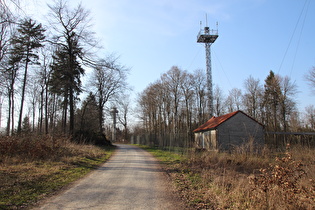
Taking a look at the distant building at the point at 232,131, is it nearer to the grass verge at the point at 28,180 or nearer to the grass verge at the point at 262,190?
the grass verge at the point at 28,180

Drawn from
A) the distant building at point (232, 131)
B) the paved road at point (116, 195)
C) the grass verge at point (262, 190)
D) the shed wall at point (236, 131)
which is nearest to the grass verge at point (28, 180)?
the paved road at point (116, 195)

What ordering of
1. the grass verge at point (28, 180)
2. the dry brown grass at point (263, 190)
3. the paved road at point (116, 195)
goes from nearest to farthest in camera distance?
the dry brown grass at point (263, 190) → the paved road at point (116, 195) → the grass verge at point (28, 180)

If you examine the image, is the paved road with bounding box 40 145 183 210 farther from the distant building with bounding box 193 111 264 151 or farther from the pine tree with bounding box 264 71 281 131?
the pine tree with bounding box 264 71 281 131

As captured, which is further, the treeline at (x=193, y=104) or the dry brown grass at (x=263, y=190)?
the treeline at (x=193, y=104)

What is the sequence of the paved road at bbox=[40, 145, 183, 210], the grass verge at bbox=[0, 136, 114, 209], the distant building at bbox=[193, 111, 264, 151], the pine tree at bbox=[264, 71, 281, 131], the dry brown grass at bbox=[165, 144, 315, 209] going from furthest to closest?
1. the pine tree at bbox=[264, 71, 281, 131]
2. the distant building at bbox=[193, 111, 264, 151]
3. the grass verge at bbox=[0, 136, 114, 209]
4. the paved road at bbox=[40, 145, 183, 210]
5. the dry brown grass at bbox=[165, 144, 315, 209]

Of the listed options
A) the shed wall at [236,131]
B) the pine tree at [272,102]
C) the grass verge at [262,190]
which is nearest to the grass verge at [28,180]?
the grass verge at [262,190]

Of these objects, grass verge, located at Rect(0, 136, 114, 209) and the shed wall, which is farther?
the shed wall

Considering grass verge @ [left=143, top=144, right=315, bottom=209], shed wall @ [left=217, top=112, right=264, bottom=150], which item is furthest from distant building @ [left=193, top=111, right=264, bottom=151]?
grass verge @ [left=143, top=144, right=315, bottom=209]


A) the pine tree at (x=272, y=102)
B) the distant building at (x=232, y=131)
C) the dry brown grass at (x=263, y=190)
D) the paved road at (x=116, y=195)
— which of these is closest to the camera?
the dry brown grass at (x=263, y=190)

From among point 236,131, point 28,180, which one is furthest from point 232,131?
point 28,180

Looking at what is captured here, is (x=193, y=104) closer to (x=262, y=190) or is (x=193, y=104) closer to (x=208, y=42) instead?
(x=208, y=42)

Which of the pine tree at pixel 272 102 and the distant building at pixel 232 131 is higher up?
the pine tree at pixel 272 102

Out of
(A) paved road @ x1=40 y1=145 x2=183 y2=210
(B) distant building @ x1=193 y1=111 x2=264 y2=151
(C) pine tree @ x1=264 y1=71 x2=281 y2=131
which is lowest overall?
(A) paved road @ x1=40 y1=145 x2=183 y2=210

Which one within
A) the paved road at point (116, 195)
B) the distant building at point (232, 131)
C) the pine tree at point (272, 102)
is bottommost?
the paved road at point (116, 195)
